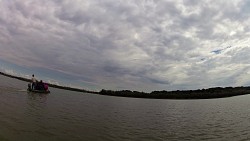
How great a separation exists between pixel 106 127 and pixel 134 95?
276 feet

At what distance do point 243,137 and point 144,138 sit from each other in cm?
809

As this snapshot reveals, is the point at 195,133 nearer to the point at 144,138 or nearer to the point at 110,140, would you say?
the point at 144,138

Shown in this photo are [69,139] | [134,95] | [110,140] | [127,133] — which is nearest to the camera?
[69,139]

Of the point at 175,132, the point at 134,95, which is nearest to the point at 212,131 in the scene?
the point at 175,132

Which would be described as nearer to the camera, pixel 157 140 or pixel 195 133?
pixel 157 140

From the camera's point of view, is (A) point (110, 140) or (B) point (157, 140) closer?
(A) point (110, 140)

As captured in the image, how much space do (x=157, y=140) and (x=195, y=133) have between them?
4.90 metres

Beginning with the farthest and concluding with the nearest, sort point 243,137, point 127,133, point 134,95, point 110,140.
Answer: point 134,95 → point 243,137 → point 127,133 → point 110,140

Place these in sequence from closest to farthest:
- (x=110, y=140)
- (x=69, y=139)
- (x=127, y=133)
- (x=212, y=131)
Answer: (x=69, y=139), (x=110, y=140), (x=127, y=133), (x=212, y=131)

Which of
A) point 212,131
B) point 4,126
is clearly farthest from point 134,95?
point 4,126

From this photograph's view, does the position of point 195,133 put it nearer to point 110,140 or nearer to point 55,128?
point 110,140

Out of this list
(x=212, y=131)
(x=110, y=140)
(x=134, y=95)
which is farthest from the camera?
(x=134, y=95)

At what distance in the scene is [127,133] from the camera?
17.5m

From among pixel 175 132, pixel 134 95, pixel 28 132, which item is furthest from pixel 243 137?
pixel 134 95
